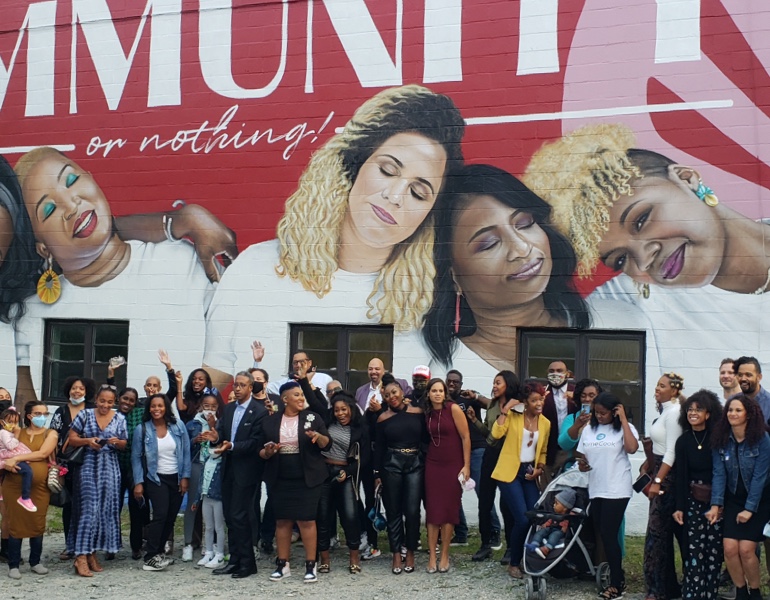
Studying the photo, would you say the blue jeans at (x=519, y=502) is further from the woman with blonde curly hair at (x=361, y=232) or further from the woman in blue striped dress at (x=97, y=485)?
the woman in blue striped dress at (x=97, y=485)

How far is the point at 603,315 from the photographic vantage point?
458 inches

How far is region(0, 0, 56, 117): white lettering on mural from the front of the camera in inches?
563

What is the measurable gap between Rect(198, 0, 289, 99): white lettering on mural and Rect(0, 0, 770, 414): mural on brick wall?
0.09ft

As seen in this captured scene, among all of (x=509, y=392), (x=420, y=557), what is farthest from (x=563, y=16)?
(x=420, y=557)

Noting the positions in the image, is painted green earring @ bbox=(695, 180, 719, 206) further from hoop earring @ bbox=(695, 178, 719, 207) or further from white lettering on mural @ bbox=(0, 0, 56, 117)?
white lettering on mural @ bbox=(0, 0, 56, 117)

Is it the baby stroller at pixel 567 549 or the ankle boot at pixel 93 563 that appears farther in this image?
the ankle boot at pixel 93 563

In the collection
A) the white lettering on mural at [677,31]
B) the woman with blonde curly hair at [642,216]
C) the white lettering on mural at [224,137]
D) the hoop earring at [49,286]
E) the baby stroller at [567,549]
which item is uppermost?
the white lettering on mural at [677,31]

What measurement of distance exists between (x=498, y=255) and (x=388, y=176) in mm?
1657

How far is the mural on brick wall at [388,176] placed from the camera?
1128 cm

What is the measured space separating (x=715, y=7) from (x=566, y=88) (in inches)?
69.0

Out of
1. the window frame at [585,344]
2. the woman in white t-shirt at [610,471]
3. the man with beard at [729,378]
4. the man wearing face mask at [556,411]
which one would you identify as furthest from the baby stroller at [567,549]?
the window frame at [585,344]

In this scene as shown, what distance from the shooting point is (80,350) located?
14.2 m

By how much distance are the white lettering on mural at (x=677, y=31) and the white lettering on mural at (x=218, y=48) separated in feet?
16.2

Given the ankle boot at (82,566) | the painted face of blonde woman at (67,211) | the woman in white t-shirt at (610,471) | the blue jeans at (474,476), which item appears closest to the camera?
the woman in white t-shirt at (610,471)
